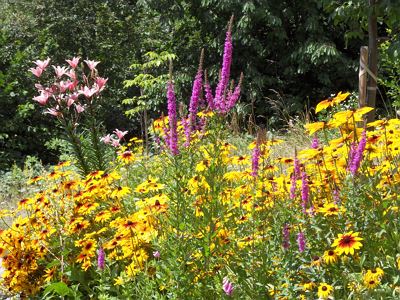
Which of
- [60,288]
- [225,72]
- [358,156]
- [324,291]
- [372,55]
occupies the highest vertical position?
[372,55]

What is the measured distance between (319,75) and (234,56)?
154 centimetres

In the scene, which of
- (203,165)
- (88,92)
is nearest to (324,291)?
(203,165)

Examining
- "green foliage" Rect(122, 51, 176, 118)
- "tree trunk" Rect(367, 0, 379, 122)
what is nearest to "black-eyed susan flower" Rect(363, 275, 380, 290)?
"tree trunk" Rect(367, 0, 379, 122)

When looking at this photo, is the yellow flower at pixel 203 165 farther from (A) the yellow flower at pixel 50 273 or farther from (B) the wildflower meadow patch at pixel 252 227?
(A) the yellow flower at pixel 50 273

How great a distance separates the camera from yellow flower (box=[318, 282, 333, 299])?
5.95 ft

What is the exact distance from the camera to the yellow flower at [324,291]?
1814mm

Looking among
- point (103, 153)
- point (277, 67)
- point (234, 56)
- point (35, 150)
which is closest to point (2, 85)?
point (35, 150)

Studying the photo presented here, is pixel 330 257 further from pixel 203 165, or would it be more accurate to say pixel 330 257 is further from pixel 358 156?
pixel 203 165

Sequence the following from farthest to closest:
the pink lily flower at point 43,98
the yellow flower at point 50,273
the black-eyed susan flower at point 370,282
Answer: the pink lily flower at point 43,98, the yellow flower at point 50,273, the black-eyed susan flower at point 370,282

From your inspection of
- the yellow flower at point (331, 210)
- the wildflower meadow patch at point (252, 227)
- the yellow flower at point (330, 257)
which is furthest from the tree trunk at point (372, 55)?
the yellow flower at point (330, 257)

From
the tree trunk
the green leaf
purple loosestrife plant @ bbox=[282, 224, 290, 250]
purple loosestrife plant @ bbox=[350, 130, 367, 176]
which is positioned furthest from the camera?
the tree trunk

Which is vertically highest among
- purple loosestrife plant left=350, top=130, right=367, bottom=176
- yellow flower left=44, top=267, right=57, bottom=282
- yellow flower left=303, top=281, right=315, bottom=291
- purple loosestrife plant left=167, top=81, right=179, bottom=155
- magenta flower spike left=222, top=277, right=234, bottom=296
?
purple loosestrife plant left=167, top=81, right=179, bottom=155

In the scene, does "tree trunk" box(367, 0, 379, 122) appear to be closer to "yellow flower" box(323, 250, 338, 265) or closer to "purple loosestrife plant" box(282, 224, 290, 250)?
"purple loosestrife plant" box(282, 224, 290, 250)

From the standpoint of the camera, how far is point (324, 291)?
72.3 inches
